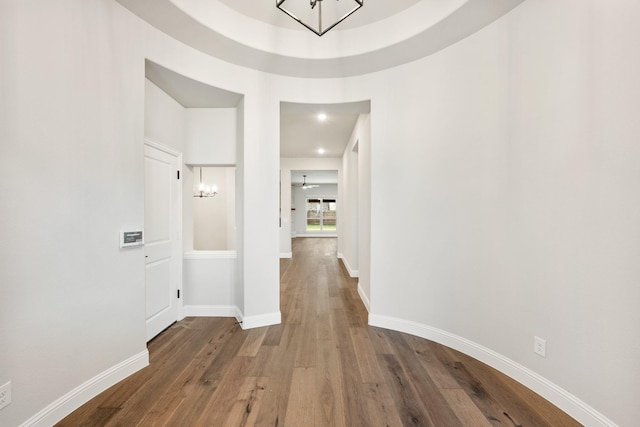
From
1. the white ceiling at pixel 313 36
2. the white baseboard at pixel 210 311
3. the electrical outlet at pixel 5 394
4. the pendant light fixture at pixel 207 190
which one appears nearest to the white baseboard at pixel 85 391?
the electrical outlet at pixel 5 394

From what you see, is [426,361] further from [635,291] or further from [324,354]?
[635,291]

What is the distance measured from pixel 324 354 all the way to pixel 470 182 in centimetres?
209

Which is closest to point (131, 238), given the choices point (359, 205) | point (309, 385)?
point (309, 385)

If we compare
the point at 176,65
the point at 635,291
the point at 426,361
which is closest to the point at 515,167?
→ the point at 635,291

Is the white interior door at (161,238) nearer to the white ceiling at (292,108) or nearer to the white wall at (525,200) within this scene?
the white ceiling at (292,108)

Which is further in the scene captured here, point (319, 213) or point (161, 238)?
point (319, 213)

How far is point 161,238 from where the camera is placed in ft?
9.66

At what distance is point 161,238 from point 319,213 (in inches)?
494

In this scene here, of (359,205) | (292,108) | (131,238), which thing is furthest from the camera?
(359,205)

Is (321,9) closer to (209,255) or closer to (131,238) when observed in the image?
(131,238)

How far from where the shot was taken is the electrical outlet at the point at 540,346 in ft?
6.09

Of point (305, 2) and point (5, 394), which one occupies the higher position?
point (305, 2)

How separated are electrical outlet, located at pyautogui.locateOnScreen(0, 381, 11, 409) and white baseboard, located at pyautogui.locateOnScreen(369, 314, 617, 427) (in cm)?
285

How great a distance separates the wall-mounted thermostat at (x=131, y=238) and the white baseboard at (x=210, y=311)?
147cm
